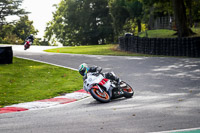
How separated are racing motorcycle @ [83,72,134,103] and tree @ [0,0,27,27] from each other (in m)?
63.5

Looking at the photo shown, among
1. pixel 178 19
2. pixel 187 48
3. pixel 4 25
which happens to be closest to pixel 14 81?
pixel 187 48

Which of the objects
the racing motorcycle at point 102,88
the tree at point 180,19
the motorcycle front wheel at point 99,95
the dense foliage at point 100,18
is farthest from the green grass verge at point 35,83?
the dense foliage at point 100,18

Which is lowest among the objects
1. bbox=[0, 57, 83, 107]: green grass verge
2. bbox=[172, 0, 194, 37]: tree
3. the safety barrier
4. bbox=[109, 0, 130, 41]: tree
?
bbox=[0, 57, 83, 107]: green grass verge

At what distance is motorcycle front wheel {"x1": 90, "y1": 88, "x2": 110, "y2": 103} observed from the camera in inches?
401

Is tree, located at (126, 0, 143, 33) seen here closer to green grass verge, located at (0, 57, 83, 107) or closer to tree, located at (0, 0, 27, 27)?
tree, located at (0, 0, 27, 27)

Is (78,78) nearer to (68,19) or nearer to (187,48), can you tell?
(187,48)

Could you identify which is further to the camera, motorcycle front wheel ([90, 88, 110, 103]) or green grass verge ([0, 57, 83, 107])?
green grass verge ([0, 57, 83, 107])

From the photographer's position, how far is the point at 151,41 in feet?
93.8

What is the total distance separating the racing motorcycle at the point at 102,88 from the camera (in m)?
10.3

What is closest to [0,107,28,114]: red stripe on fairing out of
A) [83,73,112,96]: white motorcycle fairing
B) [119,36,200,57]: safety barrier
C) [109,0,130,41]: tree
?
[83,73,112,96]: white motorcycle fairing

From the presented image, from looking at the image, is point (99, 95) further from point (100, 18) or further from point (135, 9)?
point (100, 18)

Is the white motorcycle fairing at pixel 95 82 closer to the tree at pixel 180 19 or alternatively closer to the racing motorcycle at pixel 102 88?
the racing motorcycle at pixel 102 88

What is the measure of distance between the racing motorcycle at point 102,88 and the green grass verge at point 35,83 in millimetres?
2319

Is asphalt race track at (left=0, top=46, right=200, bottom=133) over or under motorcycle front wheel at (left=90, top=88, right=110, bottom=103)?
under
